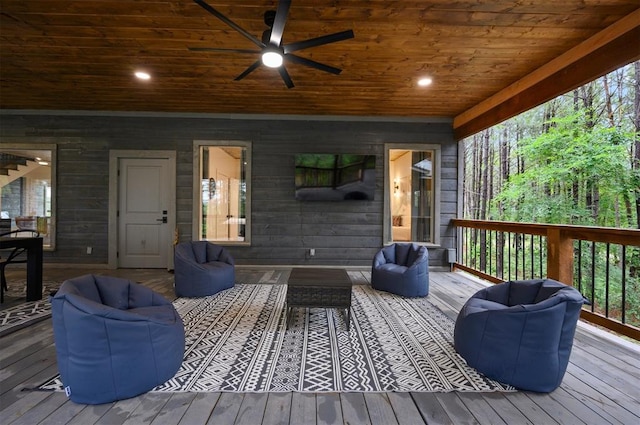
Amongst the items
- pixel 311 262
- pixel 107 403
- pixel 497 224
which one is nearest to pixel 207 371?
pixel 107 403

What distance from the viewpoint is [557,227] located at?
3195 millimetres

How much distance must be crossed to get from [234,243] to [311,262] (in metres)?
1.52

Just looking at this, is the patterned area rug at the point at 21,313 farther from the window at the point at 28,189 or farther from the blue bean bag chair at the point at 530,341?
the blue bean bag chair at the point at 530,341

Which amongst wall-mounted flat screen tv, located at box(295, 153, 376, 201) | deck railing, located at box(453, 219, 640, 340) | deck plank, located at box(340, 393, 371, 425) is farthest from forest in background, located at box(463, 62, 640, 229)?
deck plank, located at box(340, 393, 371, 425)

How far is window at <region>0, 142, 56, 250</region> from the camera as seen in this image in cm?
533

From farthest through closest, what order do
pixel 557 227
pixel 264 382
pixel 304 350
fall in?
pixel 557 227, pixel 304 350, pixel 264 382

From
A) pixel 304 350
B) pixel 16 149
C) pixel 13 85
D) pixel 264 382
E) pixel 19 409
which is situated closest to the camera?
pixel 19 409

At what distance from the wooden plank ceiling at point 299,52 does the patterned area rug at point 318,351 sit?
9.65 feet

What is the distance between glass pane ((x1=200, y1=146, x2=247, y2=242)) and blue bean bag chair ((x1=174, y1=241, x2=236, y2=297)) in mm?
1396

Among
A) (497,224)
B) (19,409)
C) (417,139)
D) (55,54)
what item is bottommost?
(19,409)

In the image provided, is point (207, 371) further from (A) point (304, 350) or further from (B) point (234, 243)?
(B) point (234, 243)

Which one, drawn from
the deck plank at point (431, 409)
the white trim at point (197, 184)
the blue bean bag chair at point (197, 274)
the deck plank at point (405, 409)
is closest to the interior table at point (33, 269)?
the blue bean bag chair at point (197, 274)

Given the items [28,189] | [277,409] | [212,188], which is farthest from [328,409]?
[28,189]

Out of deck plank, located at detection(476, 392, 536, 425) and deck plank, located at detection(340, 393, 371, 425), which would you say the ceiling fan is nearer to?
deck plank, located at detection(340, 393, 371, 425)
